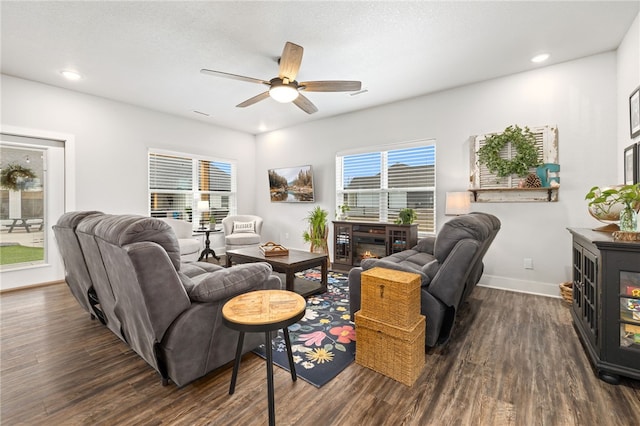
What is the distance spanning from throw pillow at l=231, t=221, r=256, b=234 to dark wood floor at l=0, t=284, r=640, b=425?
135 inches

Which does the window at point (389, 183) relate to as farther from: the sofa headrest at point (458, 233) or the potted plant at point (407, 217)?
the sofa headrest at point (458, 233)

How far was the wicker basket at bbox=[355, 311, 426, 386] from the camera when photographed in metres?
1.84

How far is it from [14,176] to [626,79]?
761 cm

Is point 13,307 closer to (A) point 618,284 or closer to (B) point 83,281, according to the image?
(B) point 83,281

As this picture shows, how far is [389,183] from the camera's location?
201 inches

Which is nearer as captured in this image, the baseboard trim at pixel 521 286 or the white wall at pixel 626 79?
the white wall at pixel 626 79

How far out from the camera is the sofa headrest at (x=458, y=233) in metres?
2.15

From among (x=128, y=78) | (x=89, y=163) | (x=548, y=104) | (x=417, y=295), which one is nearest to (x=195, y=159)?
(x=89, y=163)

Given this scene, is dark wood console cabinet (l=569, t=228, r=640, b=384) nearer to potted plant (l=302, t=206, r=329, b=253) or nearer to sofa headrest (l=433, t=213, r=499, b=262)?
sofa headrest (l=433, t=213, r=499, b=262)

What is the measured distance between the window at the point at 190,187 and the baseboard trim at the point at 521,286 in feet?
17.2

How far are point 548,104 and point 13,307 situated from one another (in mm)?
6877

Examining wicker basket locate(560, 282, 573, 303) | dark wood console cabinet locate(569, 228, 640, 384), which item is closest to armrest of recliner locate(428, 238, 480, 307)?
dark wood console cabinet locate(569, 228, 640, 384)

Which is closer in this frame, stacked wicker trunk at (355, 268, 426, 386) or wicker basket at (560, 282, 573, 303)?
stacked wicker trunk at (355, 268, 426, 386)

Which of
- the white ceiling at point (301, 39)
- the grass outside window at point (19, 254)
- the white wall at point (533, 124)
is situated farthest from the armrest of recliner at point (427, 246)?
the grass outside window at point (19, 254)
